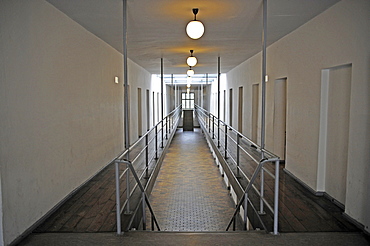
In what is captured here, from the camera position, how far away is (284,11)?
198 centimetres

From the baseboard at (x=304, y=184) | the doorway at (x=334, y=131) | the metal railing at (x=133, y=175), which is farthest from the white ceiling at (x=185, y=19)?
the baseboard at (x=304, y=184)

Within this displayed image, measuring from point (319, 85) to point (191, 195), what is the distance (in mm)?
2330

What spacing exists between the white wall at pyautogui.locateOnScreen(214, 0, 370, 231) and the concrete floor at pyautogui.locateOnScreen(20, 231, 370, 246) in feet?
0.64

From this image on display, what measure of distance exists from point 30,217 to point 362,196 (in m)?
1.66

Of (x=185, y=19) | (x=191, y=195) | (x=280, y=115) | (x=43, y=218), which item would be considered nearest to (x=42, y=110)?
(x=43, y=218)

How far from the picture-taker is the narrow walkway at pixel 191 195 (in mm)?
3266

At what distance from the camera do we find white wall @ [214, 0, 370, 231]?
1.55 metres

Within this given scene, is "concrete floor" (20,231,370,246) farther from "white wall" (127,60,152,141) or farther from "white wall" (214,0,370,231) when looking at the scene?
"white wall" (127,60,152,141)

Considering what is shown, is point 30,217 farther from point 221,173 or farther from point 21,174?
point 221,173

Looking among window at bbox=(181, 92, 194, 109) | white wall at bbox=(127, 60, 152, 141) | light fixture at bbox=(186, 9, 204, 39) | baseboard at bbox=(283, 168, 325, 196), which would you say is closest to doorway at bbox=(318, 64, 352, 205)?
baseboard at bbox=(283, 168, 325, 196)

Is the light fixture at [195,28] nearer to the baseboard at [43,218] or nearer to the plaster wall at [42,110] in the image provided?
the plaster wall at [42,110]

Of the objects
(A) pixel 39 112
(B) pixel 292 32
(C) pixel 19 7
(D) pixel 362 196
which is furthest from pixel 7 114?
(B) pixel 292 32

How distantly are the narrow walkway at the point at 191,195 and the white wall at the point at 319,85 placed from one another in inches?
39.0

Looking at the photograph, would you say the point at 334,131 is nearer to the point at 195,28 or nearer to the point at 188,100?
the point at 195,28
